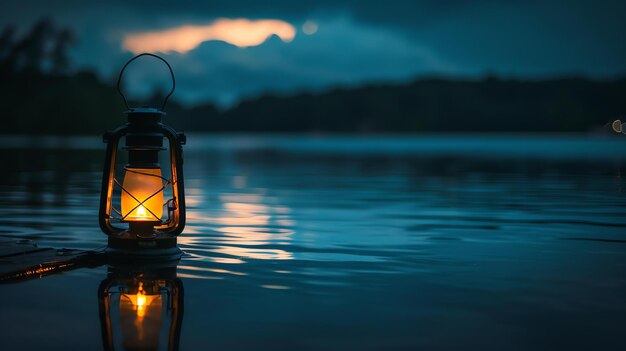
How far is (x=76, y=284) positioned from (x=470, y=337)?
452 cm

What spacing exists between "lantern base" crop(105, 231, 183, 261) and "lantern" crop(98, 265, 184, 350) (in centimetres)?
31

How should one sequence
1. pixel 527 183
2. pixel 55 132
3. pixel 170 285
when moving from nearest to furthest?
pixel 170 285 < pixel 527 183 < pixel 55 132

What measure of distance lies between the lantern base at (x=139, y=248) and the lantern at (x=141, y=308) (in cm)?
31

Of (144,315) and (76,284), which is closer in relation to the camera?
(144,315)

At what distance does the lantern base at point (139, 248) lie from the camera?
10086 millimetres

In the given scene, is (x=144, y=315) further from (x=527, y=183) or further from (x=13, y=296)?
(x=527, y=183)

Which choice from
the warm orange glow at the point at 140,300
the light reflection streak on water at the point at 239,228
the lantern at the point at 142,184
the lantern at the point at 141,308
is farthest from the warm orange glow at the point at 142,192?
the warm orange glow at the point at 140,300

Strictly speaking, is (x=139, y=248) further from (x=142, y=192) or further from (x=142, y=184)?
(x=142, y=184)

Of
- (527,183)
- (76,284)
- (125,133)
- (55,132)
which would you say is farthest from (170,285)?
(55,132)

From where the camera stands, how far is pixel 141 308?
750cm

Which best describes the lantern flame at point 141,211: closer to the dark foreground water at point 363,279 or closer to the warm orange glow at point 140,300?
the dark foreground water at point 363,279

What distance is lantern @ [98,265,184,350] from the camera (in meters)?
6.31

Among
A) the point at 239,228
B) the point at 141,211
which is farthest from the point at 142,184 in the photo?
the point at 239,228

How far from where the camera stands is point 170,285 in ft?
28.5
